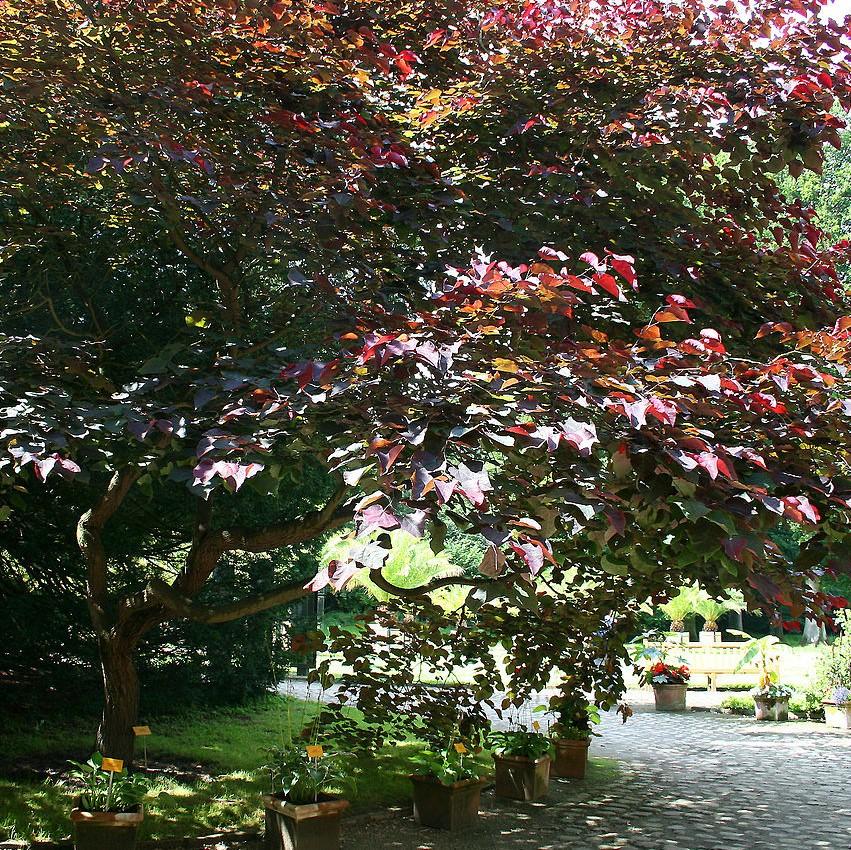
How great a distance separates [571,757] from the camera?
725 centimetres

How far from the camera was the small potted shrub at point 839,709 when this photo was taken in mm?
10648

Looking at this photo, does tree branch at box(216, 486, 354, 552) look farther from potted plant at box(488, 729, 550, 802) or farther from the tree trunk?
potted plant at box(488, 729, 550, 802)

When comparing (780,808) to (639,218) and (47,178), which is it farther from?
(47,178)

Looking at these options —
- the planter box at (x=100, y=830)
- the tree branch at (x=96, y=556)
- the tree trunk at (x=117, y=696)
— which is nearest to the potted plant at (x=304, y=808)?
the planter box at (x=100, y=830)

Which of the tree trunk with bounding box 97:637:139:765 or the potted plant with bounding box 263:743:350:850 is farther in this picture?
the tree trunk with bounding box 97:637:139:765

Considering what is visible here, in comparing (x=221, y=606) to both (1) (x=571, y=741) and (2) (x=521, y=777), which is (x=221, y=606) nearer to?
(2) (x=521, y=777)

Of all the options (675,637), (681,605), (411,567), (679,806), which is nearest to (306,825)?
(679,806)

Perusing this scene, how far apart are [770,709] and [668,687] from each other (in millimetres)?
1349

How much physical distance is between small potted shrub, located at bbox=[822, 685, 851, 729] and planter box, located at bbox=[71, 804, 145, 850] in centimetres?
923

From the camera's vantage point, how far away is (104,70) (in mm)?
4121

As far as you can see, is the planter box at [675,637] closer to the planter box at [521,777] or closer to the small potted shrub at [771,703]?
the small potted shrub at [771,703]

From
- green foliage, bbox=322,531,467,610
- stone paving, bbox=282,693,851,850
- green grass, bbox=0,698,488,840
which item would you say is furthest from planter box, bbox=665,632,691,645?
green grass, bbox=0,698,488,840

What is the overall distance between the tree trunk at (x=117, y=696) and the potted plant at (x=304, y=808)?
147 centimetres

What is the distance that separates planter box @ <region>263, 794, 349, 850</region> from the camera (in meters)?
4.39
